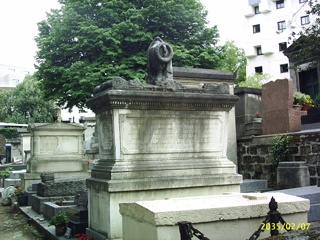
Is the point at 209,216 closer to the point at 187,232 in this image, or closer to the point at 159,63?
the point at 187,232

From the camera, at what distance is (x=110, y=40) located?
22.7 m

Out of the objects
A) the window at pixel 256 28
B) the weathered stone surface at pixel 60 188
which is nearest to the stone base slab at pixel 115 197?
the weathered stone surface at pixel 60 188

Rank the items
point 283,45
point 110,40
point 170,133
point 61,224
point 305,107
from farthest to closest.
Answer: point 283,45 → point 110,40 → point 305,107 → point 61,224 → point 170,133

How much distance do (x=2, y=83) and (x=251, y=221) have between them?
219 feet

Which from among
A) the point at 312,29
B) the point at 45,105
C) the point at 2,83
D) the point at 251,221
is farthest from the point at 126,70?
the point at 2,83

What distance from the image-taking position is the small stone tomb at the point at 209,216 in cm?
376

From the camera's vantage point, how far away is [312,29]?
29.6ft

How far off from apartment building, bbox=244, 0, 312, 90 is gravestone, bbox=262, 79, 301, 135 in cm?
3578

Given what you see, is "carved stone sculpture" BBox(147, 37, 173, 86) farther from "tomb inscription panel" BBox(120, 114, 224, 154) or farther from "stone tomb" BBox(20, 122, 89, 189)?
"stone tomb" BBox(20, 122, 89, 189)

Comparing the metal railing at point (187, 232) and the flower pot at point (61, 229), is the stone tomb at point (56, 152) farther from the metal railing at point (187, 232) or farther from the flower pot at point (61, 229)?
the metal railing at point (187, 232)

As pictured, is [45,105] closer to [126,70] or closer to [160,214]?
[126,70]

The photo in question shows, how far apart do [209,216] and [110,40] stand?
19850 mm

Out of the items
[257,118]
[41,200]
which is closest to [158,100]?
[41,200]

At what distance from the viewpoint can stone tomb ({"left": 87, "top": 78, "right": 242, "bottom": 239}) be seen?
5.88 m
